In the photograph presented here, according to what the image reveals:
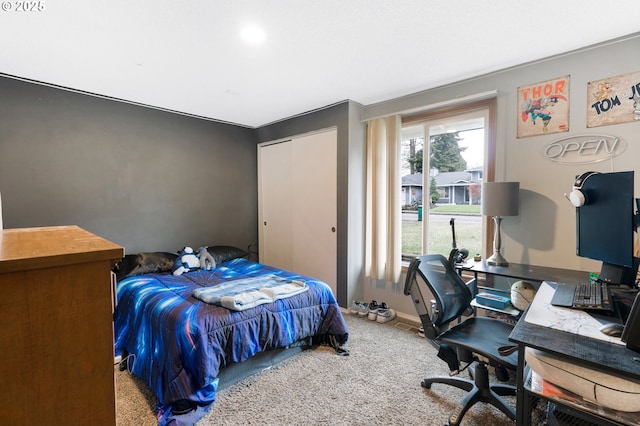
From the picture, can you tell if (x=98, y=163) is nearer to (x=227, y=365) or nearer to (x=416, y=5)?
(x=227, y=365)

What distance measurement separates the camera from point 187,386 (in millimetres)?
1744

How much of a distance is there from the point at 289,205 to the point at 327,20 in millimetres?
2503

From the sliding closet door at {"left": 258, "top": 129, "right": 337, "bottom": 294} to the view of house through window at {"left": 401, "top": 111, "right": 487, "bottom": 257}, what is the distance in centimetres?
87

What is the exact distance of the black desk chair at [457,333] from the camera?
1625 millimetres

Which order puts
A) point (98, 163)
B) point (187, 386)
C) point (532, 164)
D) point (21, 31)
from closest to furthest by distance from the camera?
point (187, 386), point (21, 31), point (532, 164), point (98, 163)

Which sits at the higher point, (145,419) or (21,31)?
(21,31)

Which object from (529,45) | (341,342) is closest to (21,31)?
(341,342)

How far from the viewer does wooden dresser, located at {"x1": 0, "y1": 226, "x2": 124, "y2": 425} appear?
1.88 feet

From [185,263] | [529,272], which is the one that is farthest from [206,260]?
[529,272]

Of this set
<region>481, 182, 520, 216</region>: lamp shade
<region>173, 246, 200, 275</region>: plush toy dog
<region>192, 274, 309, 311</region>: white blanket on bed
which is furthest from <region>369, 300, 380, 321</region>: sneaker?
<region>173, 246, 200, 275</region>: plush toy dog

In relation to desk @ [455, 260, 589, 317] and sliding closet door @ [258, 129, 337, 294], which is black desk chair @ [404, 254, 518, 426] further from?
sliding closet door @ [258, 129, 337, 294]

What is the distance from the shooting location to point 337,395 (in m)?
1.96

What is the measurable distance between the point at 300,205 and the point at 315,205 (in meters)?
0.28

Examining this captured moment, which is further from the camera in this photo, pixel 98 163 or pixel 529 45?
pixel 98 163
